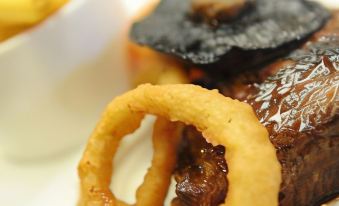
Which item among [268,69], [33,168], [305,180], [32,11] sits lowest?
[33,168]

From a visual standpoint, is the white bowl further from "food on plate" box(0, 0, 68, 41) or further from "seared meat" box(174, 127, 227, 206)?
"seared meat" box(174, 127, 227, 206)

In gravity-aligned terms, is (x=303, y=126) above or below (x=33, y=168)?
above

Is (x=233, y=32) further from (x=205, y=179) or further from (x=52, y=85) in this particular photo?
(x=52, y=85)

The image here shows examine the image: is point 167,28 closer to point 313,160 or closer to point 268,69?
point 268,69

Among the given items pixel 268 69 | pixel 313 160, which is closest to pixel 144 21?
pixel 268 69

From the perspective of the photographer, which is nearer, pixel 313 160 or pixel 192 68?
pixel 313 160

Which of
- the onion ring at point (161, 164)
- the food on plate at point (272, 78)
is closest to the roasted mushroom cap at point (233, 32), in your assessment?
the food on plate at point (272, 78)

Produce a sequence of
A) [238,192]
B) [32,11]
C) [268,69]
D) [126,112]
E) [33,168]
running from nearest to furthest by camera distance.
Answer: [238,192] < [126,112] < [268,69] < [32,11] < [33,168]

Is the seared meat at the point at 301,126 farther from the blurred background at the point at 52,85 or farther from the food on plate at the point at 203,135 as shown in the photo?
the blurred background at the point at 52,85
